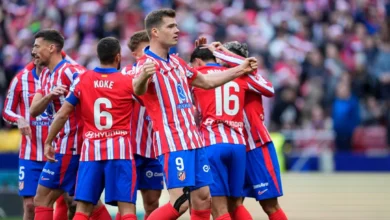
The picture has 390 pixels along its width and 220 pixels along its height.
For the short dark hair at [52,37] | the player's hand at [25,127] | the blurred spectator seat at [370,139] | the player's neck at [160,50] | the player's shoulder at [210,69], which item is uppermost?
the short dark hair at [52,37]

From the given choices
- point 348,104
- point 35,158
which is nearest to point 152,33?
point 35,158

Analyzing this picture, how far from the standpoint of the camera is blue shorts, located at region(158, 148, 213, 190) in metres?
9.52

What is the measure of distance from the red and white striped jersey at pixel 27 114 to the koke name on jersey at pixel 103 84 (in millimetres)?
1677

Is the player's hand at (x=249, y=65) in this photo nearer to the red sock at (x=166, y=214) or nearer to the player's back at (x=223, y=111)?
the player's back at (x=223, y=111)

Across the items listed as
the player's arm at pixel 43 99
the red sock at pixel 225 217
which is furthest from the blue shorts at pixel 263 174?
the player's arm at pixel 43 99

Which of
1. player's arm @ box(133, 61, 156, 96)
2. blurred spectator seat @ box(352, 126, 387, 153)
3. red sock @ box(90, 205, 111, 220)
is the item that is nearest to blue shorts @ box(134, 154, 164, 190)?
red sock @ box(90, 205, 111, 220)

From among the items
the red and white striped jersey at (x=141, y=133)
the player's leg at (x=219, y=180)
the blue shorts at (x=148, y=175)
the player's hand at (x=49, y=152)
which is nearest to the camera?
the player's hand at (x=49, y=152)

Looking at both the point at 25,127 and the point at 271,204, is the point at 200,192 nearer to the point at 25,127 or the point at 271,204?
the point at 271,204

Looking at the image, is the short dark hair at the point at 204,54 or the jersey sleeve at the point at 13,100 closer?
the short dark hair at the point at 204,54

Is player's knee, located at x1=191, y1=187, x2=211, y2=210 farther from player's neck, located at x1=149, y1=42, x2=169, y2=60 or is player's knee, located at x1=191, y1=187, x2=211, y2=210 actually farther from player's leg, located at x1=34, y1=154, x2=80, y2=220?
player's leg, located at x1=34, y1=154, x2=80, y2=220

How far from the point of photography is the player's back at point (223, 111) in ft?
34.6

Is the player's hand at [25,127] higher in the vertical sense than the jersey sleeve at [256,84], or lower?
lower

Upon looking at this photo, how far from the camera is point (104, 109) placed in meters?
10.0

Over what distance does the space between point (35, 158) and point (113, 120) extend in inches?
73.3
